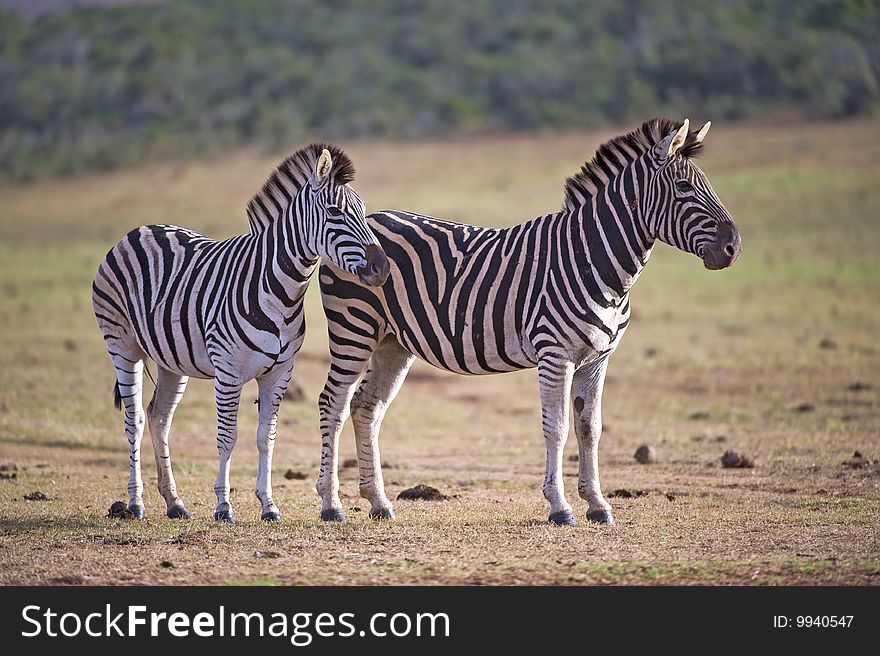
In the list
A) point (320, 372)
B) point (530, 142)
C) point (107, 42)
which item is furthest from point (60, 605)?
point (107, 42)

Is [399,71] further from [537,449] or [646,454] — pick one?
[646,454]

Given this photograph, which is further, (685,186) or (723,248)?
(685,186)

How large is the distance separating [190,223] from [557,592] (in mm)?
27632

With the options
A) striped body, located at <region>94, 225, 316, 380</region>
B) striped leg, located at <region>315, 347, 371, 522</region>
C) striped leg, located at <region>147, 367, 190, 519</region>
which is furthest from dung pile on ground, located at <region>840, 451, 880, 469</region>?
striped leg, located at <region>147, 367, 190, 519</region>

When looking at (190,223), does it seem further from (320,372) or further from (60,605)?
(60,605)

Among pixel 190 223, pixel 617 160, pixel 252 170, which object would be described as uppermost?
pixel 252 170

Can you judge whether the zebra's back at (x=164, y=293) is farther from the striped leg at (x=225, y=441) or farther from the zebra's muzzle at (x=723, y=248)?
the zebra's muzzle at (x=723, y=248)

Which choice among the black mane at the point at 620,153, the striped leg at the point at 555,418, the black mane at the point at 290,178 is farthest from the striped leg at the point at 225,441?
the black mane at the point at 620,153

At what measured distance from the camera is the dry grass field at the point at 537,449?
7848mm

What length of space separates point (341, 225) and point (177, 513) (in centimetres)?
251

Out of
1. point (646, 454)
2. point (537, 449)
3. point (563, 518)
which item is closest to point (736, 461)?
point (646, 454)


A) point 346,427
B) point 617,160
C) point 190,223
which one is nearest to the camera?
point 617,160

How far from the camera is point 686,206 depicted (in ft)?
28.5

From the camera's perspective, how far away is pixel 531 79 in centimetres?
5581
